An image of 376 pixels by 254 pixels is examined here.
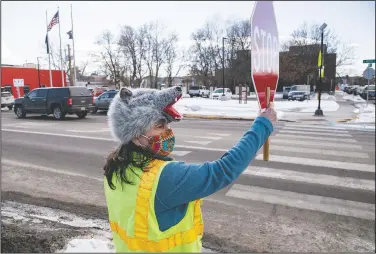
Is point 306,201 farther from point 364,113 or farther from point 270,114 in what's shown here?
point 364,113

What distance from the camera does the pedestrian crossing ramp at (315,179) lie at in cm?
509

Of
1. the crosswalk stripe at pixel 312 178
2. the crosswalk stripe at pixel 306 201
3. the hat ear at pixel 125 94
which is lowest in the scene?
the crosswalk stripe at pixel 306 201

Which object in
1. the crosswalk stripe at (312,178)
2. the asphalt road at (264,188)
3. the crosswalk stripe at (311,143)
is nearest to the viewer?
the asphalt road at (264,188)

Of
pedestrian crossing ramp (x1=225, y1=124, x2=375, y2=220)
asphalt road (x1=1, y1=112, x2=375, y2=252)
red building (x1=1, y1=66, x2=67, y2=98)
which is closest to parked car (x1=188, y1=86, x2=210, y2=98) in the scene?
asphalt road (x1=1, y1=112, x2=375, y2=252)

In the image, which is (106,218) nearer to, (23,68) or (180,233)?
(23,68)

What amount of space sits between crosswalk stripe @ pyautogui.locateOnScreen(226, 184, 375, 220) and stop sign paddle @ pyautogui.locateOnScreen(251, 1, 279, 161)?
358 cm

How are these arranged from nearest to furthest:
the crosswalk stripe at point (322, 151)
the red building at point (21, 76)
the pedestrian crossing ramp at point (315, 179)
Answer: the red building at point (21, 76) → the pedestrian crossing ramp at point (315, 179) → the crosswalk stripe at point (322, 151)

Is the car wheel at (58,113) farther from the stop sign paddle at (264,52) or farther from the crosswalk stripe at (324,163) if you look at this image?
the stop sign paddle at (264,52)

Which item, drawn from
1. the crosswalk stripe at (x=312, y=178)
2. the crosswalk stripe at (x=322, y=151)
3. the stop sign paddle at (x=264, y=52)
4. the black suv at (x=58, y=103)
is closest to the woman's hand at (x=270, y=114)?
the stop sign paddle at (x=264, y=52)

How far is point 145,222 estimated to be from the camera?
1330 millimetres

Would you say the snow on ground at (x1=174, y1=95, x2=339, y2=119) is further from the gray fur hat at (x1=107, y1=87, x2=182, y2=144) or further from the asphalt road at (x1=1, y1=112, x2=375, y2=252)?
the gray fur hat at (x1=107, y1=87, x2=182, y2=144)

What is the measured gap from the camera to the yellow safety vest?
4.35 feet

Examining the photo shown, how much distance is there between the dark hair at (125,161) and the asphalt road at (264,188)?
2.56 meters

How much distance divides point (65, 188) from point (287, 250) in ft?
13.5
